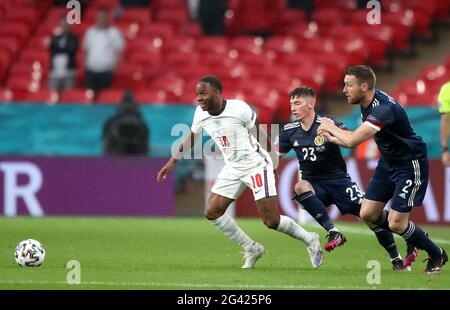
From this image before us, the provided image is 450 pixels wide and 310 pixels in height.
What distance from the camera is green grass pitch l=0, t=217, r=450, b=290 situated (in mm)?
9859

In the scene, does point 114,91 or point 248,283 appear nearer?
point 248,283

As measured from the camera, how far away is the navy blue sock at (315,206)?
12039 mm

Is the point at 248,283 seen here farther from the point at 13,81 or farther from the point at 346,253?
the point at 13,81

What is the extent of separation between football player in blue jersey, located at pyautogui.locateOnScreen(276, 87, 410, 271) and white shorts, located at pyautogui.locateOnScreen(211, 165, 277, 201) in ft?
1.90

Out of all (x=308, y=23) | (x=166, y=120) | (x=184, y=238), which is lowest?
(x=184, y=238)

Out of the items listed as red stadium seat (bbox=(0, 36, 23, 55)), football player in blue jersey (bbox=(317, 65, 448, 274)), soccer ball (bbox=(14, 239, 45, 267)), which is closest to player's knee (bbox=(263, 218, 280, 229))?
football player in blue jersey (bbox=(317, 65, 448, 274))

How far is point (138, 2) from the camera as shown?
24031 mm

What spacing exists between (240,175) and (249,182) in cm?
13

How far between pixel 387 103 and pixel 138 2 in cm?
1420

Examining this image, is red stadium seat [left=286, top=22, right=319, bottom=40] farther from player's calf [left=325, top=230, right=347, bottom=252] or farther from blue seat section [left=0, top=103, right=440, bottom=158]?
player's calf [left=325, top=230, right=347, bottom=252]

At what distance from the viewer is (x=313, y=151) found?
1223cm

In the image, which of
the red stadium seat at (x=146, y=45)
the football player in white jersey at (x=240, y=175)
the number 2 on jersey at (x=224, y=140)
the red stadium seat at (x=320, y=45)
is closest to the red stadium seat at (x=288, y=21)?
the red stadium seat at (x=320, y=45)

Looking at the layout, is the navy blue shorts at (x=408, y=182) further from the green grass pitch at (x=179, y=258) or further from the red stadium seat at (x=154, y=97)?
the red stadium seat at (x=154, y=97)
